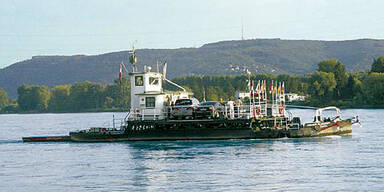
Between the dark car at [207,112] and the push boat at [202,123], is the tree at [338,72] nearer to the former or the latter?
the push boat at [202,123]

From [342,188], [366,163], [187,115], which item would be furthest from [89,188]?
[187,115]

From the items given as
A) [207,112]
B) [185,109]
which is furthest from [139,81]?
[207,112]

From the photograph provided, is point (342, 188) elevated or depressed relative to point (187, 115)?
depressed

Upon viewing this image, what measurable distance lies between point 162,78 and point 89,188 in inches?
1012

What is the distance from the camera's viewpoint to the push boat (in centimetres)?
5303

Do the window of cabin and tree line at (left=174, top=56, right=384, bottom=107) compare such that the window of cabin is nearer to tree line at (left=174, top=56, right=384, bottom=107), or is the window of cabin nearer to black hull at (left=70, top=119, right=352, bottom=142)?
black hull at (left=70, top=119, right=352, bottom=142)

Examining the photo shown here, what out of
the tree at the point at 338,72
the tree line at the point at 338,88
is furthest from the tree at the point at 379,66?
the tree at the point at 338,72

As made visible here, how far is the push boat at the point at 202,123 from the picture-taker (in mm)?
53031

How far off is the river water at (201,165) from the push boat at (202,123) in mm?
765

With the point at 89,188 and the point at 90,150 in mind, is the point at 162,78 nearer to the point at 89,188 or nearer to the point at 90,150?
the point at 90,150

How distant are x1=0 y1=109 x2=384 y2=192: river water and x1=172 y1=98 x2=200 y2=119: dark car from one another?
2194 mm

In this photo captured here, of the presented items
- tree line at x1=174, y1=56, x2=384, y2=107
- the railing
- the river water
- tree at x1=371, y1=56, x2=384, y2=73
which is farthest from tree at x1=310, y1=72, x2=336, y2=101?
the railing

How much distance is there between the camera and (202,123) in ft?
176

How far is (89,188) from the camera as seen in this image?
33344 millimetres
